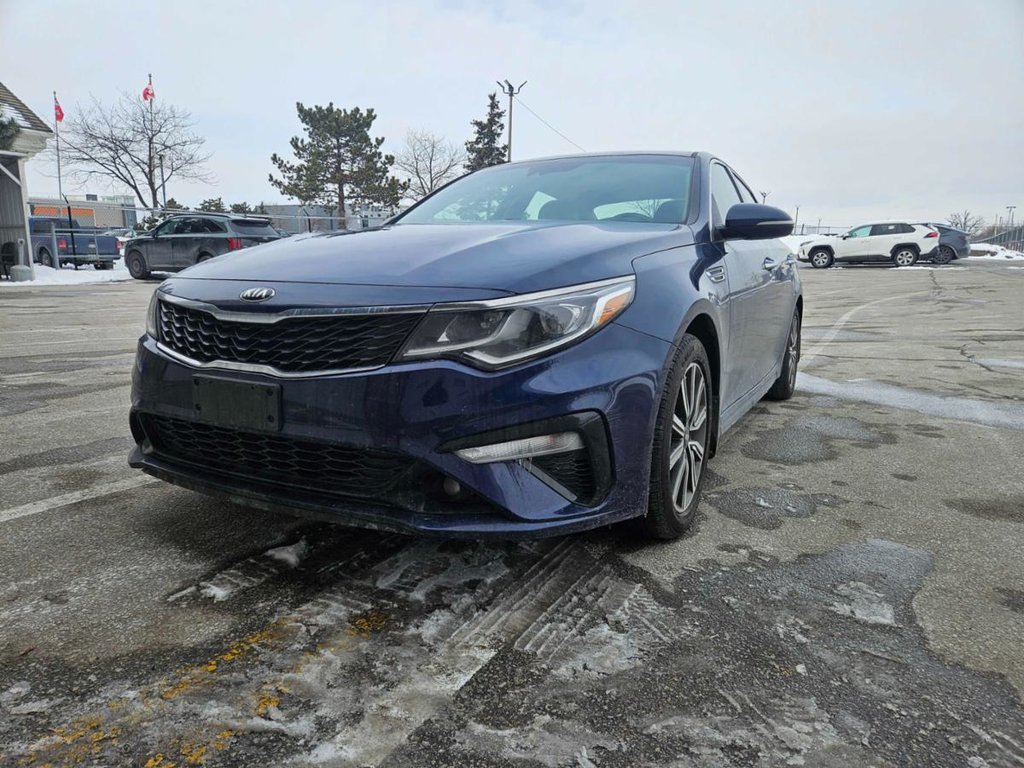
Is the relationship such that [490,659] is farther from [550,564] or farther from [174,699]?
[174,699]

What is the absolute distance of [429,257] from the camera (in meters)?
2.25

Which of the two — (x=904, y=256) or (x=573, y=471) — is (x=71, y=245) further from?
(x=904, y=256)

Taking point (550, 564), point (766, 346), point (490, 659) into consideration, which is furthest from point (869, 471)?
point (490, 659)

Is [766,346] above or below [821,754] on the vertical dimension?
above

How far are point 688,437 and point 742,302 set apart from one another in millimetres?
932

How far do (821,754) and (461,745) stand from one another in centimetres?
74

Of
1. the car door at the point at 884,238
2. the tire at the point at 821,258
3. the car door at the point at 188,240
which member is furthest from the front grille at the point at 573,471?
the tire at the point at 821,258

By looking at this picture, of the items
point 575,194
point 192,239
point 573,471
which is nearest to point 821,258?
point 192,239

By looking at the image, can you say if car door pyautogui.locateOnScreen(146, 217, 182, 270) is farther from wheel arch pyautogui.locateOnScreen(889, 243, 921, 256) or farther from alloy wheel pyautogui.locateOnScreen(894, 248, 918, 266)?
alloy wheel pyautogui.locateOnScreen(894, 248, 918, 266)

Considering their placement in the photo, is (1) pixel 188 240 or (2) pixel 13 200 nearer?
(1) pixel 188 240

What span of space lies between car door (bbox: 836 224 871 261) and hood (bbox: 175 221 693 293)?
26.1 meters

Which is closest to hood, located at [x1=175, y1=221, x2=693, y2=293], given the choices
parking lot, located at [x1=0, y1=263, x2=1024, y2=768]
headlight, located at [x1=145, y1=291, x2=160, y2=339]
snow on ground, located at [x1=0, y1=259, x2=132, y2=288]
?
headlight, located at [x1=145, y1=291, x2=160, y2=339]

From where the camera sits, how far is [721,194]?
3.58 m

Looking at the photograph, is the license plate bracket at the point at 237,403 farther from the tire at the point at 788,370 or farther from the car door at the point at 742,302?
the tire at the point at 788,370
